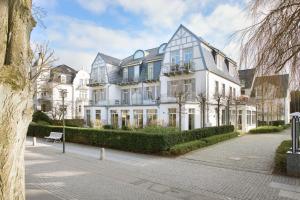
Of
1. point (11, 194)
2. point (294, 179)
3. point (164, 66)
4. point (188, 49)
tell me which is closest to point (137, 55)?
point (164, 66)

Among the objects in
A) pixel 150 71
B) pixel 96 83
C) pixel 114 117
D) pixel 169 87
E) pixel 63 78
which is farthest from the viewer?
pixel 63 78

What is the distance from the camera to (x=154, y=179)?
8.50 m

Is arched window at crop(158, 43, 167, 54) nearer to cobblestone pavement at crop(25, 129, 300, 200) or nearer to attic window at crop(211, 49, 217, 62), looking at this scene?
attic window at crop(211, 49, 217, 62)

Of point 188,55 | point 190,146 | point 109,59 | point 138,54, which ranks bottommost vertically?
point 190,146

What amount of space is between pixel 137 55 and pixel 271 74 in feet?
91.9

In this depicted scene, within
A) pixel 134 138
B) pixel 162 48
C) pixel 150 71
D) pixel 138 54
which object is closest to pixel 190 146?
pixel 134 138

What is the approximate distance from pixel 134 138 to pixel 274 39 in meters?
9.30

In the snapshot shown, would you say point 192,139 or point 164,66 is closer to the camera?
point 192,139

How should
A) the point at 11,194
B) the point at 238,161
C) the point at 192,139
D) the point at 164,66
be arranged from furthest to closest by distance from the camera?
the point at 164,66 → the point at 192,139 → the point at 238,161 → the point at 11,194

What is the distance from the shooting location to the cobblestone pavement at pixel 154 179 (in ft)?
22.7

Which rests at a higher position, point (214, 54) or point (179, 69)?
point (214, 54)

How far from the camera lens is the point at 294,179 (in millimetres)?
8625

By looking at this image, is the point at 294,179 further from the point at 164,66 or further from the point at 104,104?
the point at 104,104

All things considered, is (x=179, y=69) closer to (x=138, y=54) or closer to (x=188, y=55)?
(x=188, y=55)
